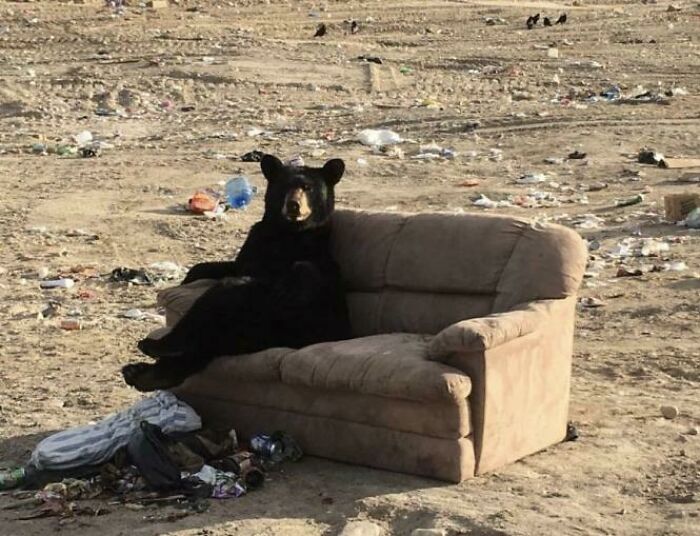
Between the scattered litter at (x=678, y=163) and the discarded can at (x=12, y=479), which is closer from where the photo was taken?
the discarded can at (x=12, y=479)

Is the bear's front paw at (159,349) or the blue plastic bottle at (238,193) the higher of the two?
the bear's front paw at (159,349)

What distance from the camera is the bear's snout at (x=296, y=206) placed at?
7359 mm

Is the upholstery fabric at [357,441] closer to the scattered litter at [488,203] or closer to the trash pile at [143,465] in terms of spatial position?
the trash pile at [143,465]

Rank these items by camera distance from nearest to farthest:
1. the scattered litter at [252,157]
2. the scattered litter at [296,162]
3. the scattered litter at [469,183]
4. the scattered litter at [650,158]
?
the scattered litter at [296,162]
the scattered litter at [469,183]
the scattered litter at [650,158]
the scattered litter at [252,157]

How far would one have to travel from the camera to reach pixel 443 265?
746cm

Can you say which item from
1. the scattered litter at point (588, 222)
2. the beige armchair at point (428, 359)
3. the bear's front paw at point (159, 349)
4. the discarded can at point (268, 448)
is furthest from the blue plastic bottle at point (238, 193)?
the discarded can at point (268, 448)

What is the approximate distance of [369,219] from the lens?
783 cm

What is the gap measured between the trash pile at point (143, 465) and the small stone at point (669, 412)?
2.02 meters

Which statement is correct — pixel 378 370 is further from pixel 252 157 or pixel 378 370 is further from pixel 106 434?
pixel 252 157

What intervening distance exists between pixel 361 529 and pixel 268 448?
1.02 meters

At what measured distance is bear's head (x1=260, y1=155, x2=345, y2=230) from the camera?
24.3 feet

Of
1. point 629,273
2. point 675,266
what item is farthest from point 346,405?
point 675,266

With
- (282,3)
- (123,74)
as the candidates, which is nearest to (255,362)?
(123,74)

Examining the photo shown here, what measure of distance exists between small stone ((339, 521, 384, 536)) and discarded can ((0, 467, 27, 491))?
1718mm
